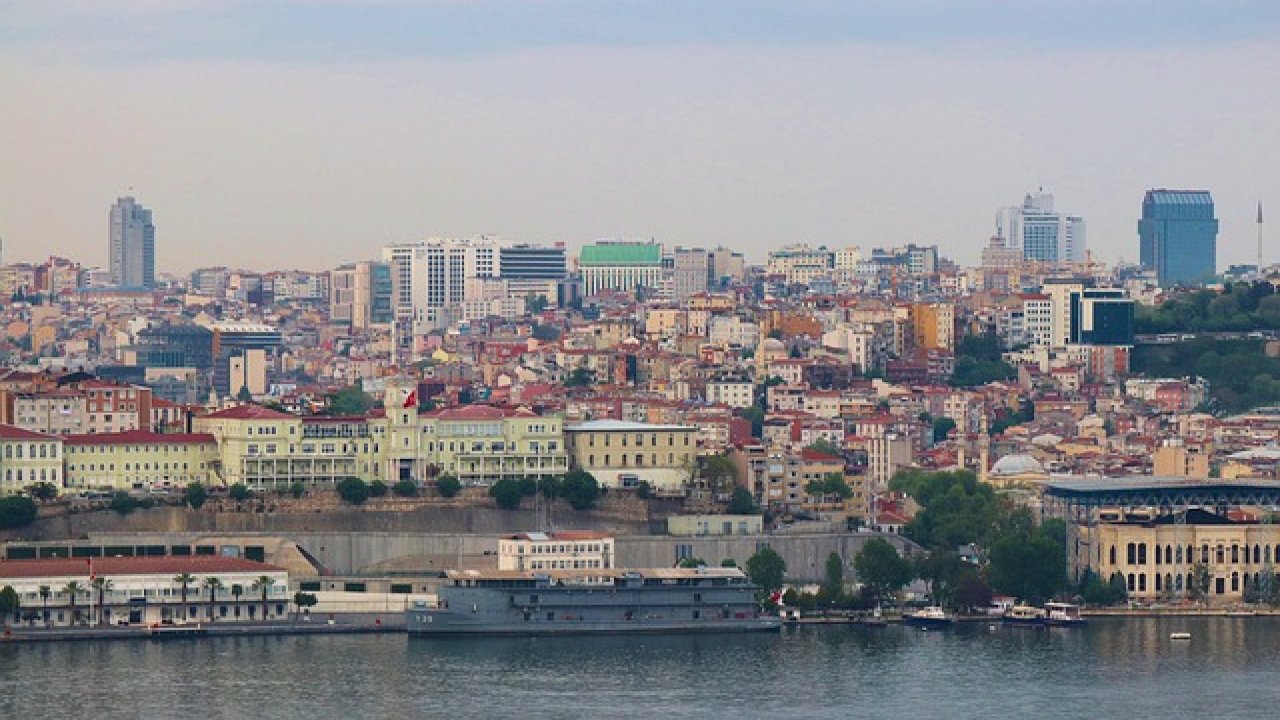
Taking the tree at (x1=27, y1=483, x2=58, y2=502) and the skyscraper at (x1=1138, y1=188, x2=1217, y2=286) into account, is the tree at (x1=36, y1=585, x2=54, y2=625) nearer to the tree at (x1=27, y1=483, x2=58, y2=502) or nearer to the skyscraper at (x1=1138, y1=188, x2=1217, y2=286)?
the tree at (x1=27, y1=483, x2=58, y2=502)

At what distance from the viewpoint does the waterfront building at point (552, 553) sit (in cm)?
5325

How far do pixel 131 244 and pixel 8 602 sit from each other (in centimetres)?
9082

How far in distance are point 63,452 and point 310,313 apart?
6878cm

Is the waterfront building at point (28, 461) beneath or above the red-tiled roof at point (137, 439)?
beneath

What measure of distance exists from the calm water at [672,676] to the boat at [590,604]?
1.56ft

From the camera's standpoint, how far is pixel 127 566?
167ft

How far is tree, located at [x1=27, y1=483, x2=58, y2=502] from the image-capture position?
56.2 m

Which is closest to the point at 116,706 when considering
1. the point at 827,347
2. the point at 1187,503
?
the point at 1187,503

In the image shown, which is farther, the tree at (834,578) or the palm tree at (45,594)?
the tree at (834,578)

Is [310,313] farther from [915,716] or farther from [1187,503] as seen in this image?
[915,716]

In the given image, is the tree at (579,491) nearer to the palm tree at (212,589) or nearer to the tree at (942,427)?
the palm tree at (212,589)

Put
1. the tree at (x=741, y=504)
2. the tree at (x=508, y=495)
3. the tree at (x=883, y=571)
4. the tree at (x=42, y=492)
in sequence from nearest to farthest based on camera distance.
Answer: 1. the tree at (x=883, y=571)
2. the tree at (x=42, y=492)
3. the tree at (x=508, y=495)
4. the tree at (x=741, y=504)

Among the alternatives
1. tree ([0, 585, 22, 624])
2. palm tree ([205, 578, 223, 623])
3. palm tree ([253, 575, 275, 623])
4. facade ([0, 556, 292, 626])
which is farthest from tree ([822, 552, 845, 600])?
tree ([0, 585, 22, 624])

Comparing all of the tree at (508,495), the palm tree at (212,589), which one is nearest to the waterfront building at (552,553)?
the tree at (508,495)
